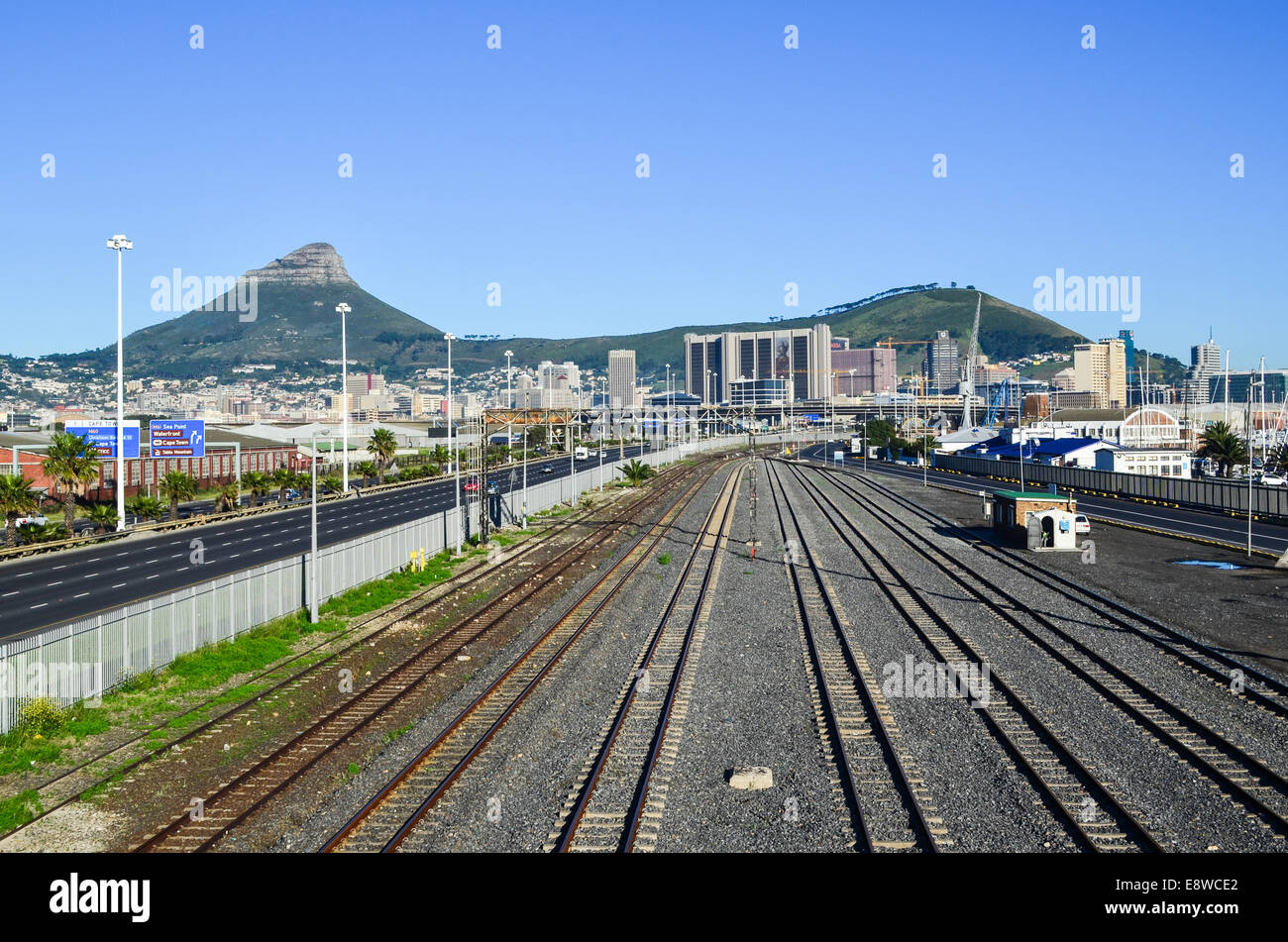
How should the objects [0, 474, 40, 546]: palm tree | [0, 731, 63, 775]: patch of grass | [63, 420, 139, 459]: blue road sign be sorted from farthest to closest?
[63, 420, 139, 459]: blue road sign → [0, 474, 40, 546]: palm tree → [0, 731, 63, 775]: patch of grass

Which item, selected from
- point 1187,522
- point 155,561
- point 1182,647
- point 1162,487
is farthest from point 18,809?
point 1162,487

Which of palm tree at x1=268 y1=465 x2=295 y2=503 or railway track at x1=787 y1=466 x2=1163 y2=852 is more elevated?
palm tree at x1=268 y1=465 x2=295 y2=503

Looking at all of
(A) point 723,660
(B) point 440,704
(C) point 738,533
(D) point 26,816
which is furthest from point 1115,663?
(C) point 738,533

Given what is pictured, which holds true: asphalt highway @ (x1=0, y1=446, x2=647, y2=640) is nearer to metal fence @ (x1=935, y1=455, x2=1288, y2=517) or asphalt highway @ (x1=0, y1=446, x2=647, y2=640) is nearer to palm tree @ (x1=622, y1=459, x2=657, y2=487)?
palm tree @ (x1=622, y1=459, x2=657, y2=487)

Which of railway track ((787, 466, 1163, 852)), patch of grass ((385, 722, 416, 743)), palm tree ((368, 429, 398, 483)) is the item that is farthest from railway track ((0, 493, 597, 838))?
palm tree ((368, 429, 398, 483))

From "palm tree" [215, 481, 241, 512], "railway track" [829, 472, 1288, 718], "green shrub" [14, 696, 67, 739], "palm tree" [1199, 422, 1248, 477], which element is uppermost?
"palm tree" [1199, 422, 1248, 477]
